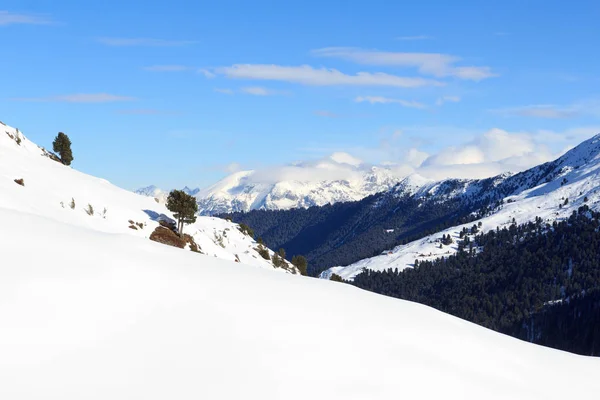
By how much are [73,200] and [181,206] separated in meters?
19.5

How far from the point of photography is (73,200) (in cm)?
7475

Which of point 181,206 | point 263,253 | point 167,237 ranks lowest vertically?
point 263,253

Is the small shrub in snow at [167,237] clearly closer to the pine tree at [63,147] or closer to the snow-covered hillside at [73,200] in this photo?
the snow-covered hillside at [73,200]

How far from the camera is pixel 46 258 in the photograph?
14.6 meters

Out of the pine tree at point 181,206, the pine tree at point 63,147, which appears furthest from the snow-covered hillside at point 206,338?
the pine tree at point 63,147

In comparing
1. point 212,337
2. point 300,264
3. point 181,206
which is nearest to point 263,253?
point 300,264

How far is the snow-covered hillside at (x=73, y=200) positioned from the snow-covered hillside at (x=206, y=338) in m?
41.5

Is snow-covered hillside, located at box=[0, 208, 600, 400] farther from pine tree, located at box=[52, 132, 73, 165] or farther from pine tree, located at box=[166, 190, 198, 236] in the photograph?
pine tree, located at box=[52, 132, 73, 165]

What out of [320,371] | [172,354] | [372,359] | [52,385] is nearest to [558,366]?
[372,359]

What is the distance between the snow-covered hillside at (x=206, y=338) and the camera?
1172cm

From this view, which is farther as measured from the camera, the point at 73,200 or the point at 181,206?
the point at 181,206

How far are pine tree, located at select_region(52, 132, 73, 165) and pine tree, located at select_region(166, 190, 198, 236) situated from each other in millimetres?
34786

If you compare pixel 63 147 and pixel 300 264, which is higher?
pixel 63 147

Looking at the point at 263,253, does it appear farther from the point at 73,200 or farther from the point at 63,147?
the point at 73,200
